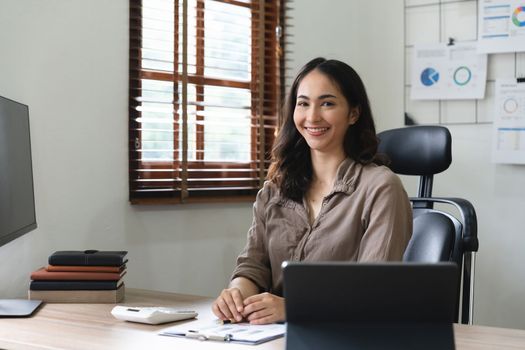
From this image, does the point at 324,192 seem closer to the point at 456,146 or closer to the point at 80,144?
the point at 80,144

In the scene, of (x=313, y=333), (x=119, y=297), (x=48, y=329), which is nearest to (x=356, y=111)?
(x=119, y=297)

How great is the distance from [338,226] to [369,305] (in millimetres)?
992

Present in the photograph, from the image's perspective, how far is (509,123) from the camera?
3078 mm

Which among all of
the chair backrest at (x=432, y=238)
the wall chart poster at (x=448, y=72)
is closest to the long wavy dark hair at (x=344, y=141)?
the chair backrest at (x=432, y=238)

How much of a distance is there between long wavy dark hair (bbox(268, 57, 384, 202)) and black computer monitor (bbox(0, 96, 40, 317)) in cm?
75

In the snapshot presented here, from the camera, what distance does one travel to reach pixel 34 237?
239 cm

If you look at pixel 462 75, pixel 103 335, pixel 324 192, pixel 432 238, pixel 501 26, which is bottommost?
pixel 103 335

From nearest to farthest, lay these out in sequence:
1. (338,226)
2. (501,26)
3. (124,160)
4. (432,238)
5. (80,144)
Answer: (338,226)
(432,238)
(80,144)
(124,160)
(501,26)

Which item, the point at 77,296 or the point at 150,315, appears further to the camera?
the point at 77,296

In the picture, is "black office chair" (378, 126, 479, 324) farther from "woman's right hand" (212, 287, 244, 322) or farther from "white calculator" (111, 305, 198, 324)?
"white calculator" (111, 305, 198, 324)

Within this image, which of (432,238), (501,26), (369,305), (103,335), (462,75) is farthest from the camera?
(462,75)

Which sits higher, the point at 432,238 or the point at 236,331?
the point at 432,238

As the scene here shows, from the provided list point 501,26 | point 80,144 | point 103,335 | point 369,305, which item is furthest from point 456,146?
point 369,305

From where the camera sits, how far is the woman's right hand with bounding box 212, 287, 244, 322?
181 centimetres
